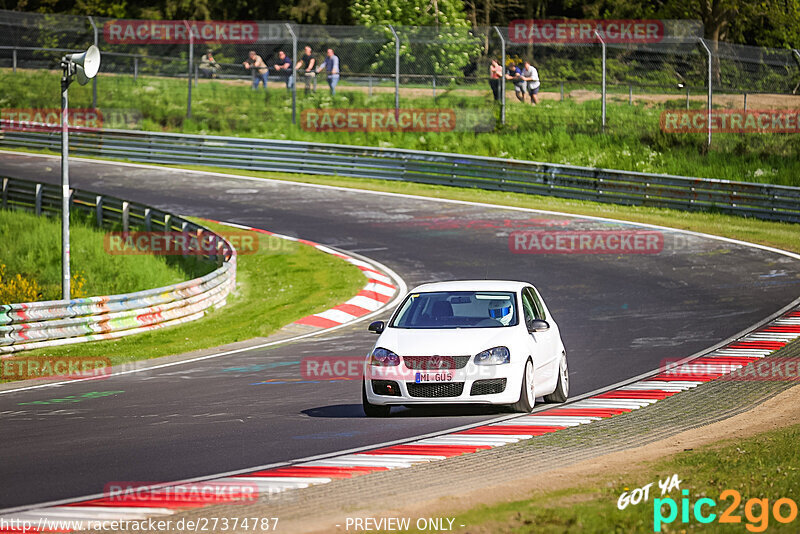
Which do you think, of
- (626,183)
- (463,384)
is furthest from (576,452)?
(626,183)

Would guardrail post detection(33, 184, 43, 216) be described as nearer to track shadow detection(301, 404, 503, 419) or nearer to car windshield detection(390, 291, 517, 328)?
track shadow detection(301, 404, 503, 419)

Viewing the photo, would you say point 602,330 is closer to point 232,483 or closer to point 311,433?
point 311,433

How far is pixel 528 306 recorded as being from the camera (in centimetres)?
1250

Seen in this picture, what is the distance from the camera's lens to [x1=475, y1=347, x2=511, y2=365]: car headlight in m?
11.1

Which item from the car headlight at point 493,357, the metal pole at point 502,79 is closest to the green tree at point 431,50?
the metal pole at point 502,79

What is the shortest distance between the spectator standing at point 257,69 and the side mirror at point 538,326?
2855 centimetres

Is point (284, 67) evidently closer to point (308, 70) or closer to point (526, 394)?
point (308, 70)

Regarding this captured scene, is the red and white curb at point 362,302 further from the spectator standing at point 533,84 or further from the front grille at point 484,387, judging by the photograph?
the spectator standing at point 533,84

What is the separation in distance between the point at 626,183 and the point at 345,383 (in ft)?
58.9

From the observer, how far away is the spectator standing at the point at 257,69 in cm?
3912

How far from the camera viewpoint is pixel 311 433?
10797 mm
